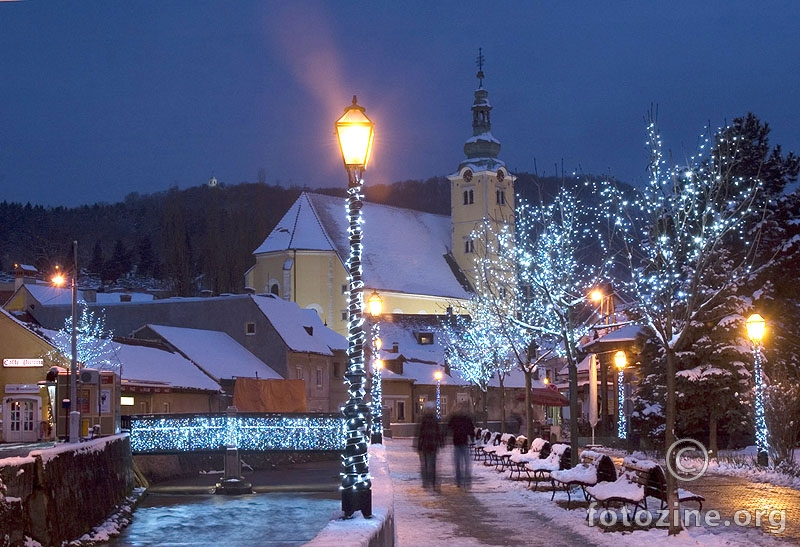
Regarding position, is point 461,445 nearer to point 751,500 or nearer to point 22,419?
point 751,500

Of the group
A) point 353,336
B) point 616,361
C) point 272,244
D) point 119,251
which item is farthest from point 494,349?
point 119,251

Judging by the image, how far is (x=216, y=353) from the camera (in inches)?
2066

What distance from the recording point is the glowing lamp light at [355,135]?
1170 cm

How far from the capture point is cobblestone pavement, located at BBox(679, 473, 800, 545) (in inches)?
599

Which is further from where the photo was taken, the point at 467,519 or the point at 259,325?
the point at 259,325

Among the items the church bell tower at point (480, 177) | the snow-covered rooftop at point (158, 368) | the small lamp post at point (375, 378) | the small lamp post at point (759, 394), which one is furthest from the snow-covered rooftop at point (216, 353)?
the church bell tower at point (480, 177)

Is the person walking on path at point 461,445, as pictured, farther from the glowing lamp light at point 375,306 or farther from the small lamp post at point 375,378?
the small lamp post at point 375,378

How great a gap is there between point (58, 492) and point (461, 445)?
1017cm

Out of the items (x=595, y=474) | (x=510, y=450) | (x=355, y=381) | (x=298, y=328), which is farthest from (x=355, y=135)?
(x=298, y=328)

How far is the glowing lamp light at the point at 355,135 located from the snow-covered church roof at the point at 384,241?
7932 cm

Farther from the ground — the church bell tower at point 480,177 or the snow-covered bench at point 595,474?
the church bell tower at point 480,177

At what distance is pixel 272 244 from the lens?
91625mm

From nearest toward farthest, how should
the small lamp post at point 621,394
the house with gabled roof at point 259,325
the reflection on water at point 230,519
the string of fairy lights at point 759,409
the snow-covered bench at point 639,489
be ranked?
the snow-covered bench at point 639,489
the reflection on water at point 230,519
the string of fairy lights at point 759,409
the small lamp post at point 621,394
the house with gabled roof at point 259,325

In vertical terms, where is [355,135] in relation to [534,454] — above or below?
above
